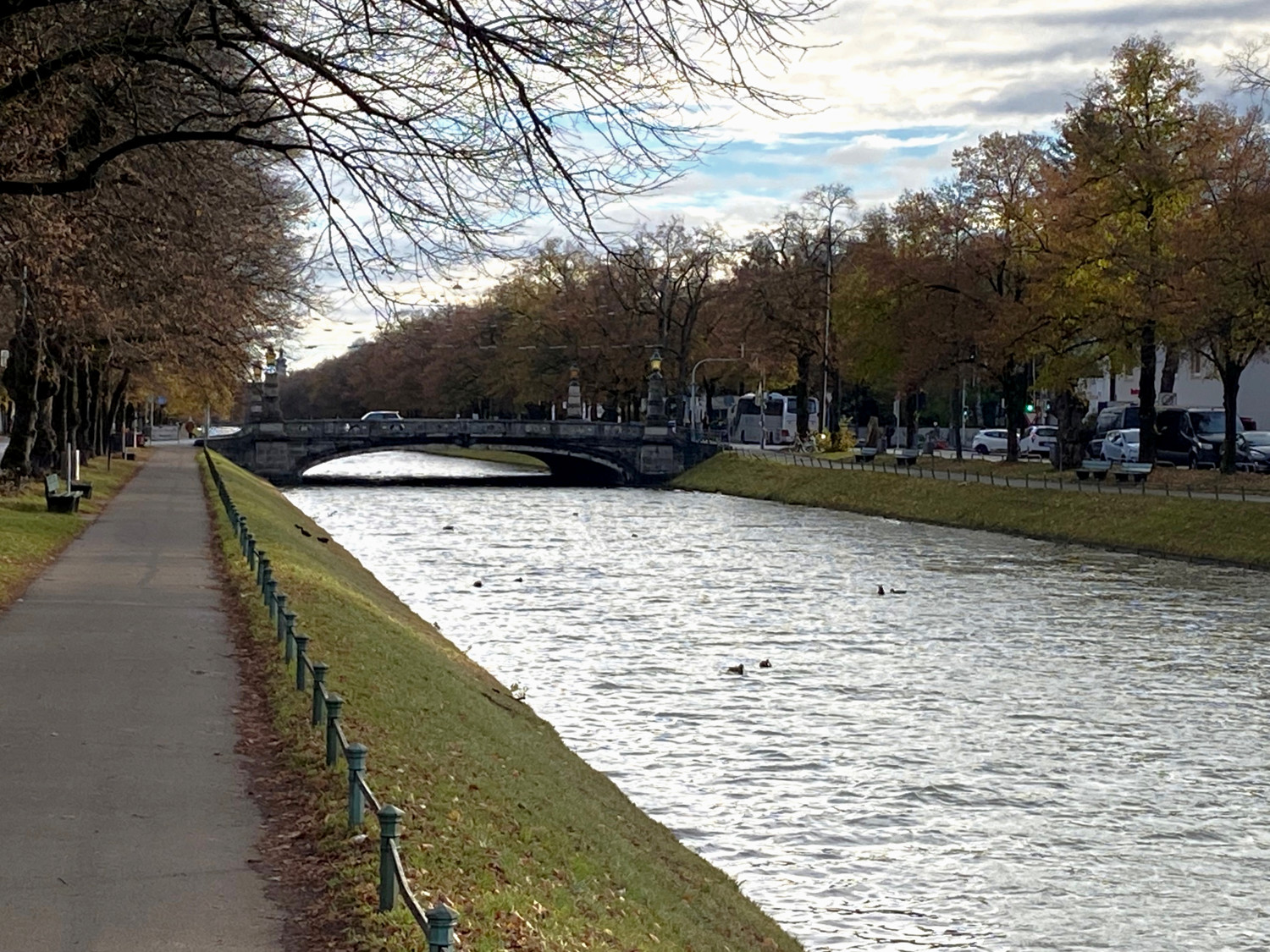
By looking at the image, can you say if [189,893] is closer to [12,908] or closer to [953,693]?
[12,908]

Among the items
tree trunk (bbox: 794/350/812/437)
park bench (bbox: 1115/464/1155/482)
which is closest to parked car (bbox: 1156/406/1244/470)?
park bench (bbox: 1115/464/1155/482)

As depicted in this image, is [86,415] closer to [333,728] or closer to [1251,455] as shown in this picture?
[1251,455]

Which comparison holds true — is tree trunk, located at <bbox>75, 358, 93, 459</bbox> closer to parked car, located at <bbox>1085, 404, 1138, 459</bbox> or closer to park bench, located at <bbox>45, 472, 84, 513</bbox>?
park bench, located at <bbox>45, 472, 84, 513</bbox>

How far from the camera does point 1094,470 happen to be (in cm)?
5466

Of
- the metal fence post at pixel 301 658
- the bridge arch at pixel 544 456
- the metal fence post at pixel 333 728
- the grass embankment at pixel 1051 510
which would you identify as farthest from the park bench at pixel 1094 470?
the metal fence post at pixel 333 728

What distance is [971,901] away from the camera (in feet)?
45.4

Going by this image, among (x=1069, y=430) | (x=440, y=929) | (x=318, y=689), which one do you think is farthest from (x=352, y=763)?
(x=1069, y=430)

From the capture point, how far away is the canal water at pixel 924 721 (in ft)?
46.1

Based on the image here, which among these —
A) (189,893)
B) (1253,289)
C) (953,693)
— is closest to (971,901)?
(189,893)

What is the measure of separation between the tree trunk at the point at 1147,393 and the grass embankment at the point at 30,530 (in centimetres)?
3056

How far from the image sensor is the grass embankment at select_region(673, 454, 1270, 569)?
42.8m

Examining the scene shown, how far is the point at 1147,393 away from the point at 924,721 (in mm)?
34135

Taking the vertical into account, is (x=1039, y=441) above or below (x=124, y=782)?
above

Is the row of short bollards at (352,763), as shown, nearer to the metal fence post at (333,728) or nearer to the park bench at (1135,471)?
the metal fence post at (333,728)
